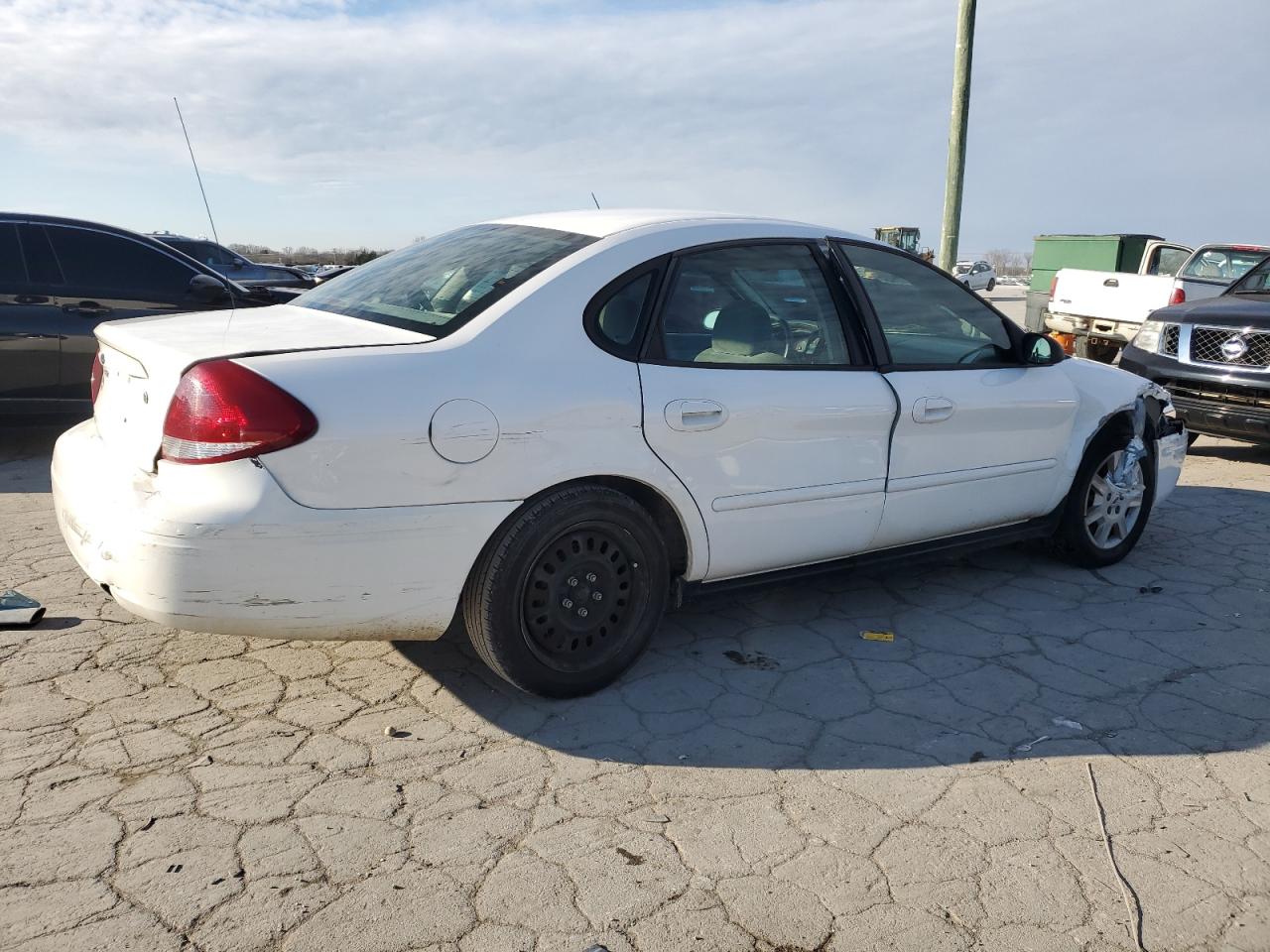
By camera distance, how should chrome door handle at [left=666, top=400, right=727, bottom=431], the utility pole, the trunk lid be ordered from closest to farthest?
the trunk lid
chrome door handle at [left=666, top=400, right=727, bottom=431]
the utility pole

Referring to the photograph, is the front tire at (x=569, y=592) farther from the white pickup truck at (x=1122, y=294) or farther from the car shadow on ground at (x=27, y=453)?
the white pickup truck at (x=1122, y=294)

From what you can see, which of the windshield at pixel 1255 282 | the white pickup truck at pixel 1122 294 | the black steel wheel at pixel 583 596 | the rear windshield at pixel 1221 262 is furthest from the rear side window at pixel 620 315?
the rear windshield at pixel 1221 262

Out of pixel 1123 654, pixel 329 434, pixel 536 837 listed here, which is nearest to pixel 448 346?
pixel 329 434

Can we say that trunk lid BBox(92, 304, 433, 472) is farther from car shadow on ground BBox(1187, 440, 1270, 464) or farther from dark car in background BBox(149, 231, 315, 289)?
dark car in background BBox(149, 231, 315, 289)

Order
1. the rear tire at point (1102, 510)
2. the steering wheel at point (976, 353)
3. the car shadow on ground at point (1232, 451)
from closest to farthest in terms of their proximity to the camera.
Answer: the steering wheel at point (976, 353), the rear tire at point (1102, 510), the car shadow on ground at point (1232, 451)

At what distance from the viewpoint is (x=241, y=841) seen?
108 inches

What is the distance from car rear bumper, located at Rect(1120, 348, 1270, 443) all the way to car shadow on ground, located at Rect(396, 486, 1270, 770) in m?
2.58

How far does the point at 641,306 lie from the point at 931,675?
5.58ft

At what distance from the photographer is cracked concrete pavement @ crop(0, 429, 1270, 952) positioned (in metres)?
2.50

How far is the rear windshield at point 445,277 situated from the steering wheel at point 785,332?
2.42ft

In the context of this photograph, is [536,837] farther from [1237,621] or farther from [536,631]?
[1237,621]

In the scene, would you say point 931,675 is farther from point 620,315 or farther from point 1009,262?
point 1009,262

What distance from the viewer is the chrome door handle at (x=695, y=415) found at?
11.7 feet

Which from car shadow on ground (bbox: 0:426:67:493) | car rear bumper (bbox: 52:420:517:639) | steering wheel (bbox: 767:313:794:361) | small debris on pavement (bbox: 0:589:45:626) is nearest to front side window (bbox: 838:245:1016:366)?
steering wheel (bbox: 767:313:794:361)
